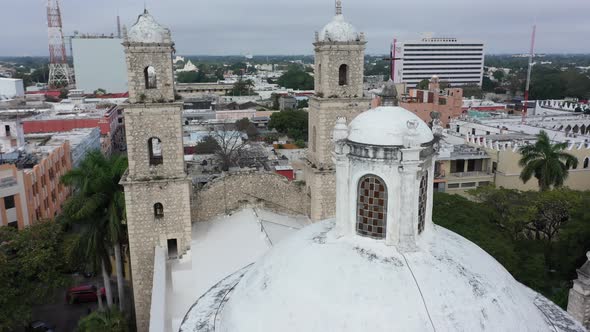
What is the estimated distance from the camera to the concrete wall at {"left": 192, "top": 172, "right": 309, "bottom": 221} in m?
19.1

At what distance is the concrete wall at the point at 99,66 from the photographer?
304 feet

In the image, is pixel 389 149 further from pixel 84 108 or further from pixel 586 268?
pixel 84 108

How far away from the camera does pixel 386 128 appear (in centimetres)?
843

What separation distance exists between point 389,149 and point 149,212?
10.8 meters

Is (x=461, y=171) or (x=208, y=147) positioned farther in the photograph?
(x=208, y=147)

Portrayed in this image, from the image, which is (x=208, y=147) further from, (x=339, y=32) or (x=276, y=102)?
(x=276, y=102)

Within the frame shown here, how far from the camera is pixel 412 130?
26.8 ft

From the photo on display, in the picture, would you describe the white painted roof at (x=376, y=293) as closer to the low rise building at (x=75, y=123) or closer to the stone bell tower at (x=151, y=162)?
the stone bell tower at (x=151, y=162)

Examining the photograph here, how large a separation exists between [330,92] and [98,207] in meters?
9.67

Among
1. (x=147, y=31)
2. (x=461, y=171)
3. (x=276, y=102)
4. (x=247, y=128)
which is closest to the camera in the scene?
(x=147, y=31)

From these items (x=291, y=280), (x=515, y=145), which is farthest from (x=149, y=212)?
(x=515, y=145)

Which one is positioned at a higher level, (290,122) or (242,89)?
(242,89)

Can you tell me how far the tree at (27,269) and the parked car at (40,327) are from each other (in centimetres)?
147

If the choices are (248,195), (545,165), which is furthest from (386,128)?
(545,165)
